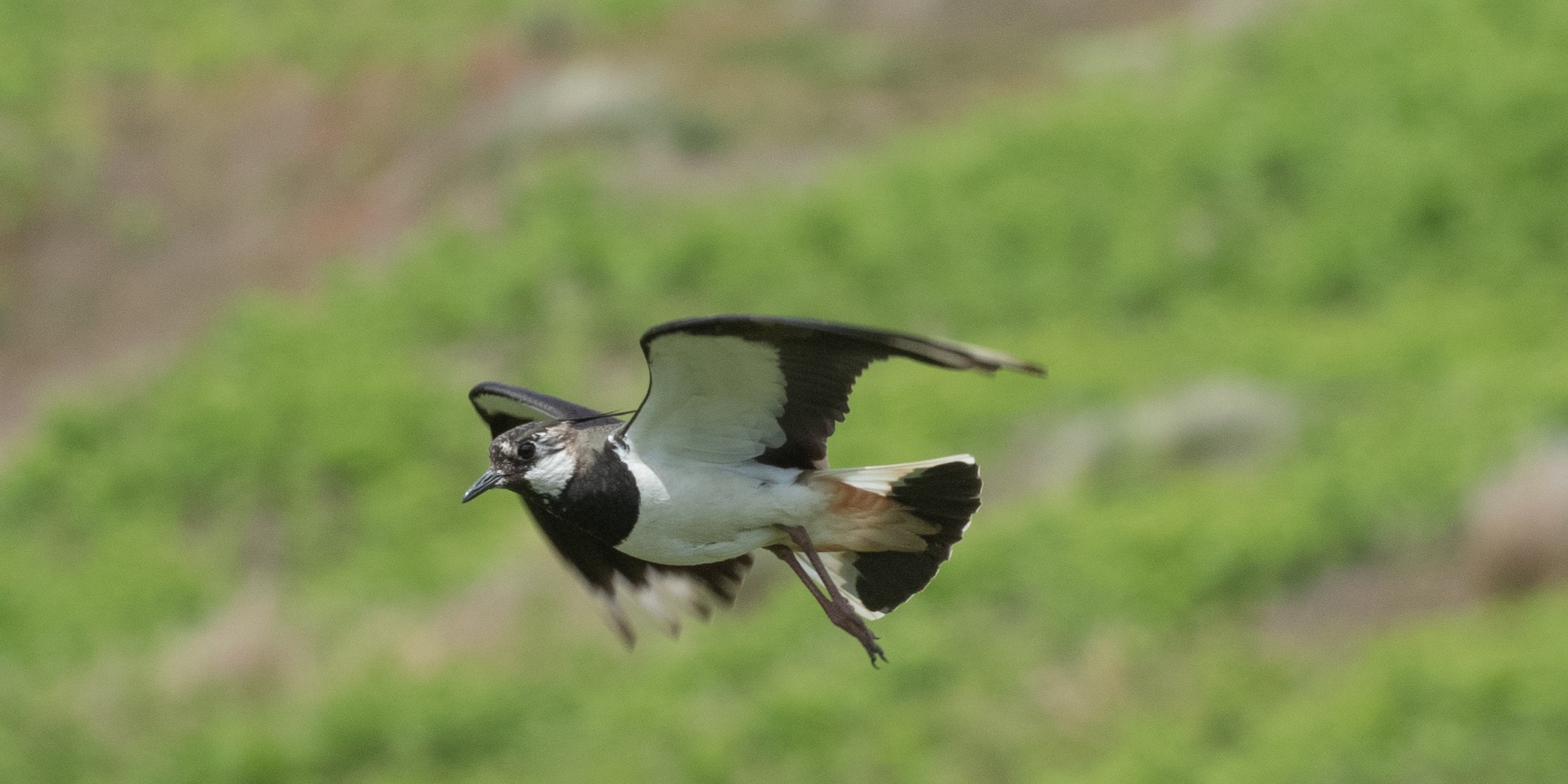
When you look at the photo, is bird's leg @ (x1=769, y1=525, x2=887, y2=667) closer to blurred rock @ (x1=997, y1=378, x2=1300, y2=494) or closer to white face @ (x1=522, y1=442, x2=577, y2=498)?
white face @ (x1=522, y1=442, x2=577, y2=498)

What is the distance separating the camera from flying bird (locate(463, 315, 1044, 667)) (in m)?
5.38

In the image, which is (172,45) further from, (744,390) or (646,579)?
(744,390)

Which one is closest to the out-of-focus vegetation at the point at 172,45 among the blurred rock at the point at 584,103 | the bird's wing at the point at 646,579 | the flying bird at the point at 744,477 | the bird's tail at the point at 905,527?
the blurred rock at the point at 584,103

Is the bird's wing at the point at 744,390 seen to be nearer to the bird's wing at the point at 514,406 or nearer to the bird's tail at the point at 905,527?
the bird's tail at the point at 905,527

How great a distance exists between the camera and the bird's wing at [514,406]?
6184 millimetres

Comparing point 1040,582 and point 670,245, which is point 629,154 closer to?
point 670,245

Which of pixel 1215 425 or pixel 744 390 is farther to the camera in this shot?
pixel 1215 425

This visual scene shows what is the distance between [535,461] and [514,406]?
0.91 metres

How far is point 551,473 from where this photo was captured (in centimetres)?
566

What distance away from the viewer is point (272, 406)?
62.8 feet

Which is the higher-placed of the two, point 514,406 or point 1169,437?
point 1169,437

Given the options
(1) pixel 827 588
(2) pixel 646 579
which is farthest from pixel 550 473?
(2) pixel 646 579

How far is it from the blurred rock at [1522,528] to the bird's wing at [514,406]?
7.73 metres

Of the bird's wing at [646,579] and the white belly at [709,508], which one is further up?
the bird's wing at [646,579]
